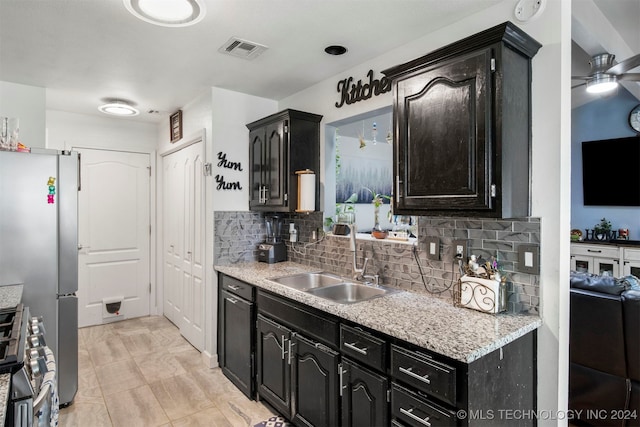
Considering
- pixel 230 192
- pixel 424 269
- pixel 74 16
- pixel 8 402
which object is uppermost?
pixel 74 16

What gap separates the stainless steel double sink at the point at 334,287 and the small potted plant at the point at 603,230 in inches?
163

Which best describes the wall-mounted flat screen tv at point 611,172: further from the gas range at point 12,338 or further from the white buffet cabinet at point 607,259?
the gas range at point 12,338

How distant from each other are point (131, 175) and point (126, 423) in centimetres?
301

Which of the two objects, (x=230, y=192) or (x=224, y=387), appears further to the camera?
(x=230, y=192)

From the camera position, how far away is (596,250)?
4.64 m

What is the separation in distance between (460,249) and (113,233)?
4057 millimetres

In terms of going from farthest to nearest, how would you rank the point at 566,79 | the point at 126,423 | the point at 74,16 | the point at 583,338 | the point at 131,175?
the point at 131,175 → the point at 126,423 → the point at 583,338 → the point at 74,16 → the point at 566,79

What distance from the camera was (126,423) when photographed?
2.38 metres

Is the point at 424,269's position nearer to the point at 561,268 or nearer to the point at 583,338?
the point at 561,268

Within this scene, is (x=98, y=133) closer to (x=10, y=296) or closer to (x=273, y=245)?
(x=273, y=245)

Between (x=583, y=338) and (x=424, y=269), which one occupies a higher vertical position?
(x=424, y=269)

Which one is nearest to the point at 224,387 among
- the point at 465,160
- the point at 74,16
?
the point at 465,160

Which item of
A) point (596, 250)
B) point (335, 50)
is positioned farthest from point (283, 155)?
point (596, 250)

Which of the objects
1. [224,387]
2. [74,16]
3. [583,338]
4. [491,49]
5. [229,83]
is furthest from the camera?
[229,83]
